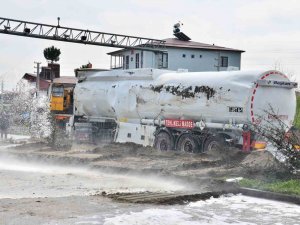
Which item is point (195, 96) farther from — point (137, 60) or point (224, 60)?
point (224, 60)

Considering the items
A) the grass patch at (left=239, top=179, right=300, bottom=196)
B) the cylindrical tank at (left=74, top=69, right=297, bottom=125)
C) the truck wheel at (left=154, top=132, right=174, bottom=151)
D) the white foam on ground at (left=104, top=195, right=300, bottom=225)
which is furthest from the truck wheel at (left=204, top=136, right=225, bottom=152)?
the white foam on ground at (left=104, top=195, right=300, bottom=225)

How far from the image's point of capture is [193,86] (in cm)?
1786

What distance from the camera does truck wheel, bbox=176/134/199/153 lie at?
58.5ft

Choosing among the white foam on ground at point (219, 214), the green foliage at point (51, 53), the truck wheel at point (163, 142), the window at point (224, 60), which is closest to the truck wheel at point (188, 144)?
the truck wheel at point (163, 142)

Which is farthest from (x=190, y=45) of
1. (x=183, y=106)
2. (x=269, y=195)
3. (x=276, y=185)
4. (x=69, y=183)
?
(x=269, y=195)

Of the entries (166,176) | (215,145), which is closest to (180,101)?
(215,145)

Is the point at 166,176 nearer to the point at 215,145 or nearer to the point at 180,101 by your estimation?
the point at 215,145

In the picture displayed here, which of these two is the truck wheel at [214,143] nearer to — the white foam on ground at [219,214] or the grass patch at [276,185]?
the grass patch at [276,185]

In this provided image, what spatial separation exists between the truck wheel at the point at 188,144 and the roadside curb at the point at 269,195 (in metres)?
7.12

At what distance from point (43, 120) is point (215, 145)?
1241 centimetres

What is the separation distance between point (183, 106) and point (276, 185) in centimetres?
797

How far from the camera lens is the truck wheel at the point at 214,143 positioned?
1665 cm

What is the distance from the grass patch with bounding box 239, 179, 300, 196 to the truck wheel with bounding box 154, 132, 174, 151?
782cm

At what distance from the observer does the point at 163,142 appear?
19.4 meters
